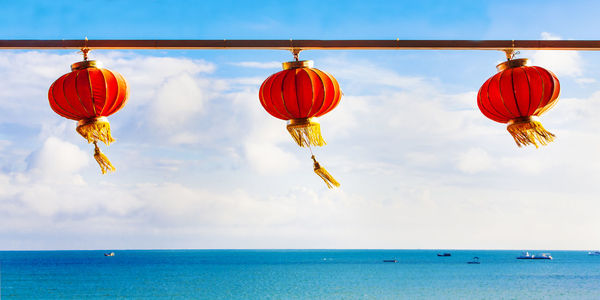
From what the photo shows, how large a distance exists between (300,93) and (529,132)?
53.1 inches

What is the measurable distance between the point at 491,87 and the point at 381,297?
139ft

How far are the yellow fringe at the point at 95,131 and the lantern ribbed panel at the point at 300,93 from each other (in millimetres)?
897

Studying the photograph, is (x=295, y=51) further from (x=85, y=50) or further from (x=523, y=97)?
(x=523, y=97)

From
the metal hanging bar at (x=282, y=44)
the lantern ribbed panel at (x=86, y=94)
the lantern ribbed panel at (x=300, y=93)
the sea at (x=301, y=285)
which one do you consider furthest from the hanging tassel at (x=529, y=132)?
the sea at (x=301, y=285)

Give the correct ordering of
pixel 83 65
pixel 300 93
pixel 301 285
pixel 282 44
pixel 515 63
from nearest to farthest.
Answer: pixel 282 44 → pixel 300 93 → pixel 83 65 → pixel 515 63 → pixel 301 285

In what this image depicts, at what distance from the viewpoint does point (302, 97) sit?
128 inches

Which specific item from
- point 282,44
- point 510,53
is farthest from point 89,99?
point 510,53

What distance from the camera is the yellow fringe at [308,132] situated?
128 inches

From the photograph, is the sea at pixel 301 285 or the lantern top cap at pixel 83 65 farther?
the sea at pixel 301 285

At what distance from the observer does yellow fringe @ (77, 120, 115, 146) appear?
131 inches

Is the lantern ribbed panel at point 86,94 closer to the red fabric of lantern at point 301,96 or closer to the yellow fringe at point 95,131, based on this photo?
the yellow fringe at point 95,131

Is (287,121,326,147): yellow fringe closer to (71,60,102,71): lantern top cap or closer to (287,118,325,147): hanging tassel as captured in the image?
(287,118,325,147): hanging tassel

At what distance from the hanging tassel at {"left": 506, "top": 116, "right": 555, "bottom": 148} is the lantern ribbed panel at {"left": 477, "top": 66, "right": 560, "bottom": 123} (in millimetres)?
45

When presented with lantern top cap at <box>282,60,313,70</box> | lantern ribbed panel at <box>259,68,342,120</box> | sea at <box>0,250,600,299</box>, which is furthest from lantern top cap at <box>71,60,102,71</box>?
sea at <box>0,250,600,299</box>
